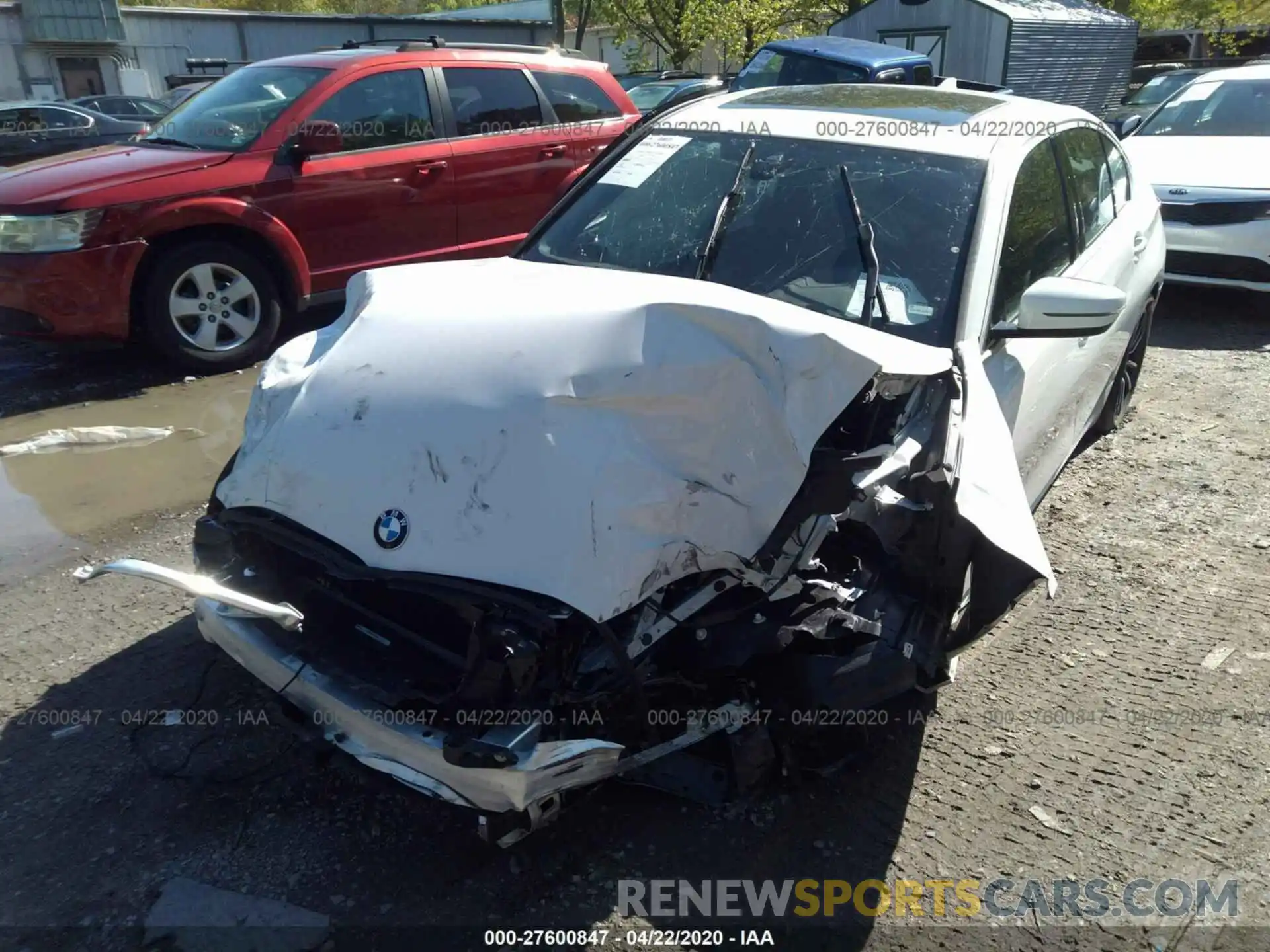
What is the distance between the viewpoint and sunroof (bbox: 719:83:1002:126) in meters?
3.64

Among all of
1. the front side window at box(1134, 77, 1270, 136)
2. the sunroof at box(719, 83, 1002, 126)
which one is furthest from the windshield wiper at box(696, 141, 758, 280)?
the front side window at box(1134, 77, 1270, 136)

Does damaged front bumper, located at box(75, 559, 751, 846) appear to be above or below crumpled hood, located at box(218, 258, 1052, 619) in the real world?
below

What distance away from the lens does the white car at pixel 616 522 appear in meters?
2.21

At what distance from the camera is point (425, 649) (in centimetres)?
233

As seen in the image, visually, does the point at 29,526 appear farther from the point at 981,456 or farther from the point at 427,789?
the point at 981,456

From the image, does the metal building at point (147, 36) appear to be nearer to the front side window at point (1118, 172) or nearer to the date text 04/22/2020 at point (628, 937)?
the front side window at point (1118, 172)

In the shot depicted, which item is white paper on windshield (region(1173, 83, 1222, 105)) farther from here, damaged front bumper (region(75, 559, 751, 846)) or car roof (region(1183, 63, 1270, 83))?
damaged front bumper (region(75, 559, 751, 846))

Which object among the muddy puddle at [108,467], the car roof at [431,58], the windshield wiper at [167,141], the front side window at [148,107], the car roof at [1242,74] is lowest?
the muddy puddle at [108,467]

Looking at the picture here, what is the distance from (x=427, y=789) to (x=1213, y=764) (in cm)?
242

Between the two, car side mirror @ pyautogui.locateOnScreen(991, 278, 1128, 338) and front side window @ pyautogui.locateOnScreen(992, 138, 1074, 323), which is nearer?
car side mirror @ pyautogui.locateOnScreen(991, 278, 1128, 338)

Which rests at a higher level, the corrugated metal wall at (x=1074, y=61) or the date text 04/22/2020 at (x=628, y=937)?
the corrugated metal wall at (x=1074, y=61)

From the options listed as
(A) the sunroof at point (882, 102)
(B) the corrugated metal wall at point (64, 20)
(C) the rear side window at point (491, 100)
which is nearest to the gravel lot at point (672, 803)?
(A) the sunroof at point (882, 102)

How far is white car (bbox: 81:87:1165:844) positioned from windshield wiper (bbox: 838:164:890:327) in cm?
1

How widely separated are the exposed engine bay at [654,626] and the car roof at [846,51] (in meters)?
9.46
